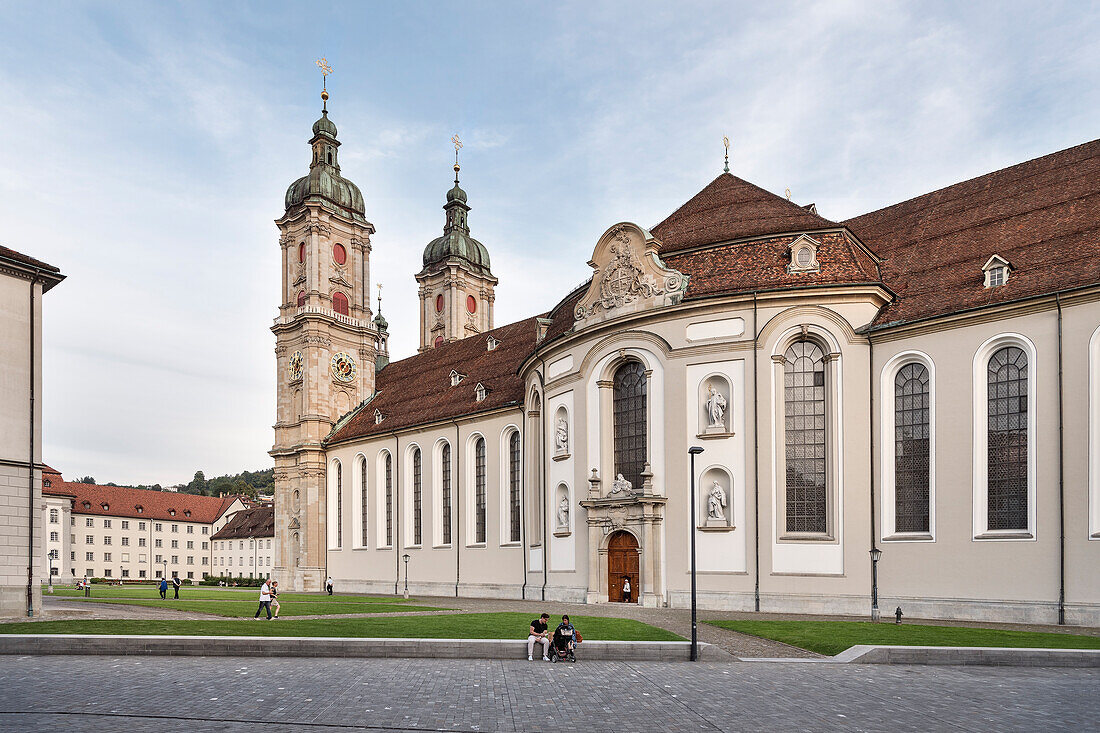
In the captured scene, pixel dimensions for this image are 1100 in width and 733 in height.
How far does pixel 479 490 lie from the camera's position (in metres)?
53.3

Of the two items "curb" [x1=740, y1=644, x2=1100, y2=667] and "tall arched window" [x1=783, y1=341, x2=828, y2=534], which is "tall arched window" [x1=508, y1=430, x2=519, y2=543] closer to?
"tall arched window" [x1=783, y1=341, x2=828, y2=534]

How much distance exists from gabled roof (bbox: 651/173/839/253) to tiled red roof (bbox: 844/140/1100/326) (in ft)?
13.0

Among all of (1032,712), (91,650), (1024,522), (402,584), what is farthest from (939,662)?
(402,584)

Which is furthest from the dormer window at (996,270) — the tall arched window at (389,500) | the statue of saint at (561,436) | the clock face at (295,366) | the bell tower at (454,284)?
the bell tower at (454,284)

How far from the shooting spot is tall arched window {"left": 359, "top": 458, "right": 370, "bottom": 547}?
63.7 metres

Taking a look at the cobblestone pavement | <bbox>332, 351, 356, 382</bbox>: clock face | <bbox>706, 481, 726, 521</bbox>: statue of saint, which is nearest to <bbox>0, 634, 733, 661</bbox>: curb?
the cobblestone pavement

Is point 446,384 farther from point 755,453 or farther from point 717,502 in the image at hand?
point 755,453

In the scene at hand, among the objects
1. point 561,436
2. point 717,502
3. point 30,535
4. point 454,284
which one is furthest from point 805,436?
point 454,284

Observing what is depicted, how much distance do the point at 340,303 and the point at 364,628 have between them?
48.8 meters

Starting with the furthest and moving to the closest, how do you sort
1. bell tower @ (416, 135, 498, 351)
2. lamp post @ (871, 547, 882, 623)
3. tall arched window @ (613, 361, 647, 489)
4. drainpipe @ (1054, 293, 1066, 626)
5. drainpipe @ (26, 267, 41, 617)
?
bell tower @ (416, 135, 498, 351) → tall arched window @ (613, 361, 647, 489) → drainpipe @ (26, 267, 41, 617) → lamp post @ (871, 547, 882, 623) → drainpipe @ (1054, 293, 1066, 626)

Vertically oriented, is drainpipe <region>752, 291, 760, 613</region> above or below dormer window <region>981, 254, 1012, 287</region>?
below

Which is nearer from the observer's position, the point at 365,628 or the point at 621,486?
the point at 365,628

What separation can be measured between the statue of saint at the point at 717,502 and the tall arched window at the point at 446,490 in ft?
76.8

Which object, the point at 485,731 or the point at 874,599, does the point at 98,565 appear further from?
the point at 485,731
